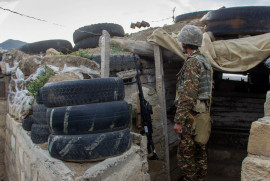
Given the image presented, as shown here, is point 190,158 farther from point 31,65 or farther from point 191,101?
point 31,65

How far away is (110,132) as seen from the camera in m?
2.02

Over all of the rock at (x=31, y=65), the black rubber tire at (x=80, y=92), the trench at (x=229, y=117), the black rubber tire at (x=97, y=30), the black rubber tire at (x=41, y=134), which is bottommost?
the trench at (x=229, y=117)

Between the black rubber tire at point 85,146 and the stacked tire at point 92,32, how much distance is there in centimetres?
533

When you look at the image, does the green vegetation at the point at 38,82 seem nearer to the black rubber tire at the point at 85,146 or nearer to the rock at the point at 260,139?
the black rubber tire at the point at 85,146

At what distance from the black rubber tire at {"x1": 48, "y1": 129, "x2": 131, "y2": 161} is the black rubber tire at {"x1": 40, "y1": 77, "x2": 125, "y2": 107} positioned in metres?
0.29

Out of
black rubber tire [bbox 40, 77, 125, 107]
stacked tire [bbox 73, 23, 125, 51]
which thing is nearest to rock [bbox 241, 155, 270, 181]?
black rubber tire [bbox 40, 77, 125, 107]

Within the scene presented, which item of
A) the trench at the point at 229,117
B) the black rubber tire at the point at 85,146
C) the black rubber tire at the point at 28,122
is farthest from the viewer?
the trench at the point at 229,117

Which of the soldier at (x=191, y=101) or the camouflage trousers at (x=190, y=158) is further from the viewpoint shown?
the camouflage trousers at (x=190, y=158)

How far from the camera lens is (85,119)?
1918 millimetres

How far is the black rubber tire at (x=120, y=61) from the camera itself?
4262 mm

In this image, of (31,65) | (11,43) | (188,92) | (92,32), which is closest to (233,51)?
(188,92)

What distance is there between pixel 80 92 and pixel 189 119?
1.67 metres

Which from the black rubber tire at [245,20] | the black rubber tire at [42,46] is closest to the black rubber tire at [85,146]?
the black rubber tire at [245,20]

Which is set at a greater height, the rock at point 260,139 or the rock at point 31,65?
the rock at point 31,65
